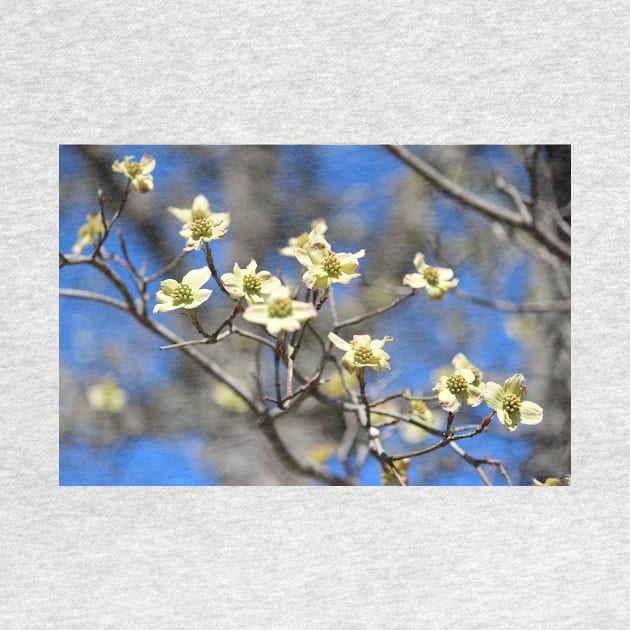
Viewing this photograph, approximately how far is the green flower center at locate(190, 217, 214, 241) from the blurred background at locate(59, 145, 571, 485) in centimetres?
29

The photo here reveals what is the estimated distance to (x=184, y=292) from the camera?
1285 millimetres

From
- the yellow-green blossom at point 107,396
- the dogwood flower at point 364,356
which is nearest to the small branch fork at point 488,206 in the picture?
the dogwood flower at point 364,356

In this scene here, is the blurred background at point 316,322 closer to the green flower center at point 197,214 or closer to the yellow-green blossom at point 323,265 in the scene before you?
the green flower center at point 197,214

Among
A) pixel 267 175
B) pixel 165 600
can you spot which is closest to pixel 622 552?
pixel 165 600

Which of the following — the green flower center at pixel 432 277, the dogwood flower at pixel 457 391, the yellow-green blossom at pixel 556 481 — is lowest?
the yellow-green blossom at pixel 556 481

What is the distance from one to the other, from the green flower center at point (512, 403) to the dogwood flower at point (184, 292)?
59cm

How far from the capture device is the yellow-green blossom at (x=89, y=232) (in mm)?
1597

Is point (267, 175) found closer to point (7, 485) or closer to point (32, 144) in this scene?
point (32, 144)

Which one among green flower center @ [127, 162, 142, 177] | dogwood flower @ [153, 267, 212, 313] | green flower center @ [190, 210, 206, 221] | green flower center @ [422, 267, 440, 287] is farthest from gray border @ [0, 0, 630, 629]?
dogwood flower @ [153, 267, 212, 313]

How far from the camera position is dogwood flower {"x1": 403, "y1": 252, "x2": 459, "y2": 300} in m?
1.45

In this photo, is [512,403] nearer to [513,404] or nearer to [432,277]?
[513,404]

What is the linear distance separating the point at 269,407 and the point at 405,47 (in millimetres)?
843

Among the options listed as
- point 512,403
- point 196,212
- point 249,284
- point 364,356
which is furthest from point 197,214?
point 512,403

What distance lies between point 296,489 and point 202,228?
65cm
